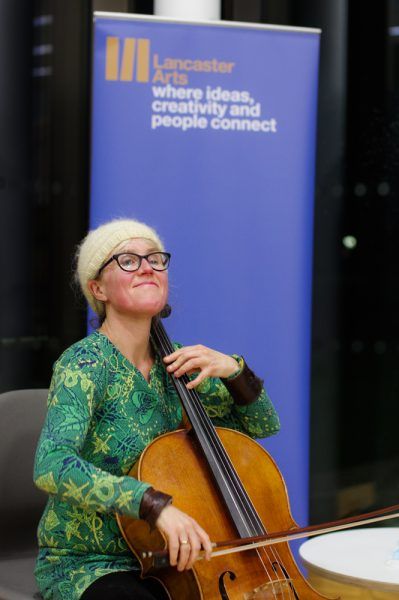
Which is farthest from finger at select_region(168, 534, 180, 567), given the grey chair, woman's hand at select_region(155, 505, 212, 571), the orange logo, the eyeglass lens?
the orange logo

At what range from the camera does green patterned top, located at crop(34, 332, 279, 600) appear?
1645 millimetres

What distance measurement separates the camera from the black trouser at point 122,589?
67.7 inches

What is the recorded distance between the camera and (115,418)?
190cm

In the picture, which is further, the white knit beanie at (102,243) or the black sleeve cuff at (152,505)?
the white knit beanie at (102,243)

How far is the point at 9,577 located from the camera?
2.17 m

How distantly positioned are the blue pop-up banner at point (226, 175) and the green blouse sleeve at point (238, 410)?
80 cm

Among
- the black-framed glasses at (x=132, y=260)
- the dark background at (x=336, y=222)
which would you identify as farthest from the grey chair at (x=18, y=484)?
the dark background at (x=336, y=222)

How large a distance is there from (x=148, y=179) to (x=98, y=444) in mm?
1293

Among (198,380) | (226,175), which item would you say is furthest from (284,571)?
(226,175)

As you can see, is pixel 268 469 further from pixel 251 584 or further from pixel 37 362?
pixel 37 362

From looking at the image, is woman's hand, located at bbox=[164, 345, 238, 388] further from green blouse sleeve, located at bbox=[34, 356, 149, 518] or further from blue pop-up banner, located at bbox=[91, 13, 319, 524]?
blue pop-up banner, located at bbox=[91, 13, 319, 524]

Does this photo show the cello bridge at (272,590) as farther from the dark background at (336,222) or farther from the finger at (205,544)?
the dark background at (336,222)

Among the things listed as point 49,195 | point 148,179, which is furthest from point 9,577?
point 49,195

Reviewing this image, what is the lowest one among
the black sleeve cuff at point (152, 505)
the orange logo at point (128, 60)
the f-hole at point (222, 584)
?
the f-hole at point (222, 584)
